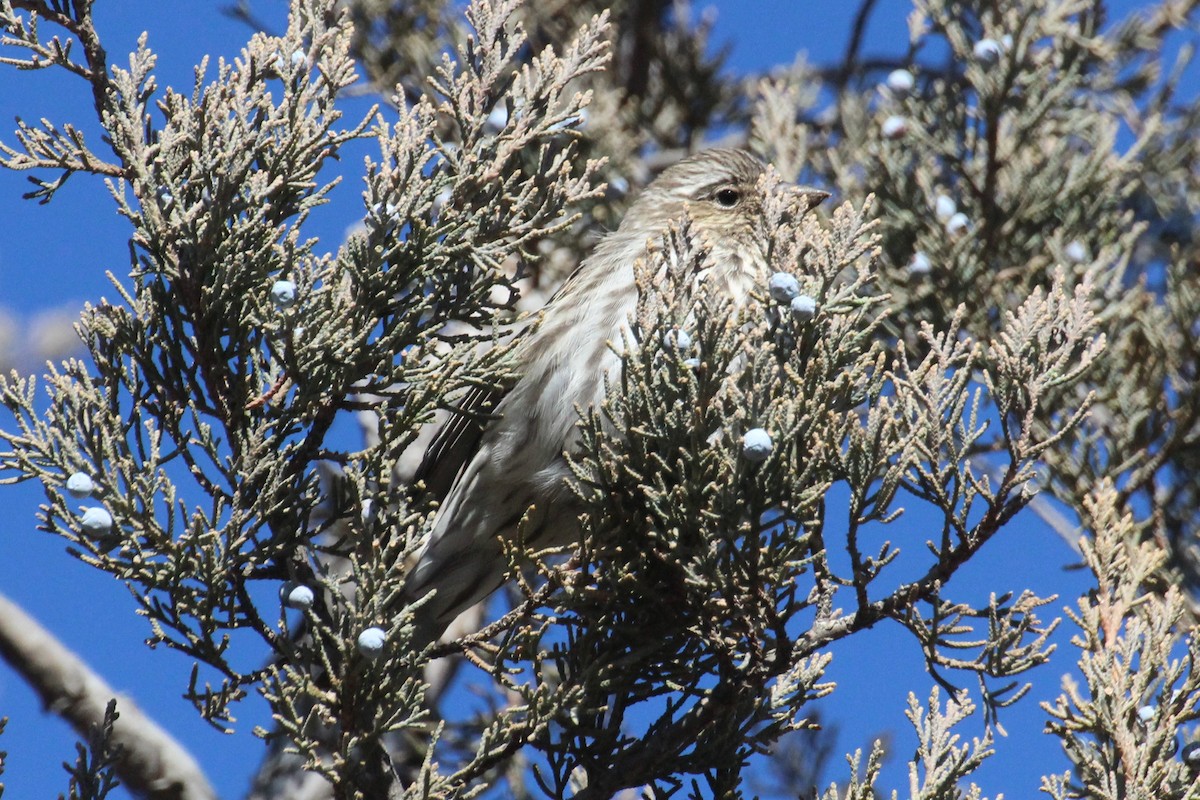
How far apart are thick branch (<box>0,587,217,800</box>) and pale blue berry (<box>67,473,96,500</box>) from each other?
1397mm

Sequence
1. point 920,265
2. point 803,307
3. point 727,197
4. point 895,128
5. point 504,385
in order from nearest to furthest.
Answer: point 803,307
point 504,385
point 920,265
point 727,197
point 895,128

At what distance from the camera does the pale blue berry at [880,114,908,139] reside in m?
4.30

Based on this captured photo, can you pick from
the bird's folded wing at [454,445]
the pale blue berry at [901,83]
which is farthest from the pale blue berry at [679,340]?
the pale blue berry at [901,83]

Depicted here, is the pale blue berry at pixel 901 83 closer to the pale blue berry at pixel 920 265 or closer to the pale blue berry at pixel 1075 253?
the pale blue berry at pixel 920 265

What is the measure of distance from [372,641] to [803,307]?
1037mm

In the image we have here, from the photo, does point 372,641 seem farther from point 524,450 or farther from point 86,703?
point 86,703

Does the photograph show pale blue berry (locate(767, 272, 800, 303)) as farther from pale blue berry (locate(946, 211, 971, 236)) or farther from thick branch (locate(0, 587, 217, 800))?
thick branch (locate(0, 587, 217, 800))

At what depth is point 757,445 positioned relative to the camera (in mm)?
2477

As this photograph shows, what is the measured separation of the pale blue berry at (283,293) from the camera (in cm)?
262

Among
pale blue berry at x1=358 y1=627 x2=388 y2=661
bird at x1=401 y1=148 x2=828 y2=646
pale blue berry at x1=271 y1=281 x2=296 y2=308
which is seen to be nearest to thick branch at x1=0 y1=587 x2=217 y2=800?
bird at x1=401 y1=148 x2=828 y2=646

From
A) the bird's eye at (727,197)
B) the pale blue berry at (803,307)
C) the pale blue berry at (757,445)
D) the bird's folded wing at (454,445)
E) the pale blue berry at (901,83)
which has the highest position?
the pale blue berry at (901,83)

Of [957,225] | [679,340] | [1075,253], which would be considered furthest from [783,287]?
[1075,253]

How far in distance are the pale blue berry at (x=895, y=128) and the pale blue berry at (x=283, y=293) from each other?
91.7 inches

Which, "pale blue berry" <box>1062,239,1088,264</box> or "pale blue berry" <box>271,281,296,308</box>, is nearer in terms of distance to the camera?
"pale blue berry" <box>271,281,296,308</box>
